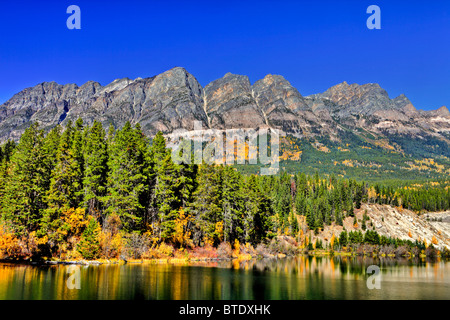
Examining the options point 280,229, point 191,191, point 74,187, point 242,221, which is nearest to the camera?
point 74,187

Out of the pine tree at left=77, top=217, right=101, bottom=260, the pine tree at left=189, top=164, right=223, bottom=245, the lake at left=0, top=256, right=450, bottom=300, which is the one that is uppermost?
the pine tree at left=189, top=164, right=223, bottom=245

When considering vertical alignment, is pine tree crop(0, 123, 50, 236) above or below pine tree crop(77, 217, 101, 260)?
above

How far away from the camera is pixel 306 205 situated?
6442 inches

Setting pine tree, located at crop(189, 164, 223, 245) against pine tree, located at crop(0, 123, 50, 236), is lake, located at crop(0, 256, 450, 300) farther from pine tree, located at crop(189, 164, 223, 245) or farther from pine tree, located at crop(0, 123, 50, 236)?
pine tree, located at crop(189, 164, 223, 245)

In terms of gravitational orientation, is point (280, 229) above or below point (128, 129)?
below

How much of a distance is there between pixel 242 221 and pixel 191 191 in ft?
61.0

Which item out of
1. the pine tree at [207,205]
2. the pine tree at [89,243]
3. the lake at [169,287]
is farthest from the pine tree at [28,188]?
the pine tree at [207,205]

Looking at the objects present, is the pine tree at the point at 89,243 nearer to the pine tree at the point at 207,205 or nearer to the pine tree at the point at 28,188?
the pine tree at the point at 28,188

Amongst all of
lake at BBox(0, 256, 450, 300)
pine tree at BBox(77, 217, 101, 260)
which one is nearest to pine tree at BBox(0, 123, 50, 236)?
pine tree at BBox(77, 217, 101, 260)

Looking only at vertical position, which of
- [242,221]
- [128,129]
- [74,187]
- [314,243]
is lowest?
[314,243]

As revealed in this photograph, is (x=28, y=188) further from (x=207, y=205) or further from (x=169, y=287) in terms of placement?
(x=207, y=205)

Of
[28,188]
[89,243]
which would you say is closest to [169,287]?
[89,243]

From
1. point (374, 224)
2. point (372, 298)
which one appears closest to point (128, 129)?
point (372, 298)
